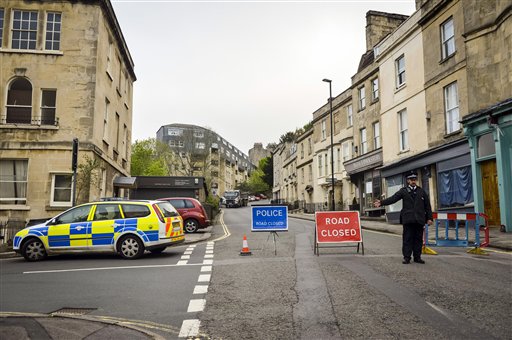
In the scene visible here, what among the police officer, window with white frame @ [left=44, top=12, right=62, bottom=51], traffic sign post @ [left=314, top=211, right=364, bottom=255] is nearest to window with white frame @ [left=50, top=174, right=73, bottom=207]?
window with white frame @ [left=44, top=12, right=62, bottom=51]

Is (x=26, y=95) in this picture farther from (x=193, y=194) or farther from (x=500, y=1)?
(x=500, y=1)

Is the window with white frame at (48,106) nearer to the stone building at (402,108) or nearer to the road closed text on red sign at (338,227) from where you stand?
the road closed text on red sign at (338,227)

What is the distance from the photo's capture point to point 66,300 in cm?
668

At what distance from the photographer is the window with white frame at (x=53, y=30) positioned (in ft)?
66.4


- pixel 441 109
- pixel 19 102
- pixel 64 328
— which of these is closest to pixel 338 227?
pixel 64 328

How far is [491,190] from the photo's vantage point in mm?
16234

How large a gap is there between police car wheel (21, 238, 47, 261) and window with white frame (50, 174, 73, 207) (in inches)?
293

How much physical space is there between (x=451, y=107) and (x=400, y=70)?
6.27m

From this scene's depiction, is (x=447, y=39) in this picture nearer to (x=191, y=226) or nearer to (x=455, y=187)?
(x=455, y=187)

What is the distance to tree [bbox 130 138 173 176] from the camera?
54.9 meters

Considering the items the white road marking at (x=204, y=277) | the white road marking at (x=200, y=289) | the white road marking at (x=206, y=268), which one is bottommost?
the white road marking at (x=200, y=289)

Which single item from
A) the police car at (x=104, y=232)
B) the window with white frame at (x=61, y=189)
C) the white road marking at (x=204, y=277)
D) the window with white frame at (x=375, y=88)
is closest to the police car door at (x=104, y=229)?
the police car at (x=104, y=232)

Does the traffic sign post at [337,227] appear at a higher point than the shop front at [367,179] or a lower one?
lower

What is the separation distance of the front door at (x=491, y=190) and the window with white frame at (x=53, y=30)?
19696mm
